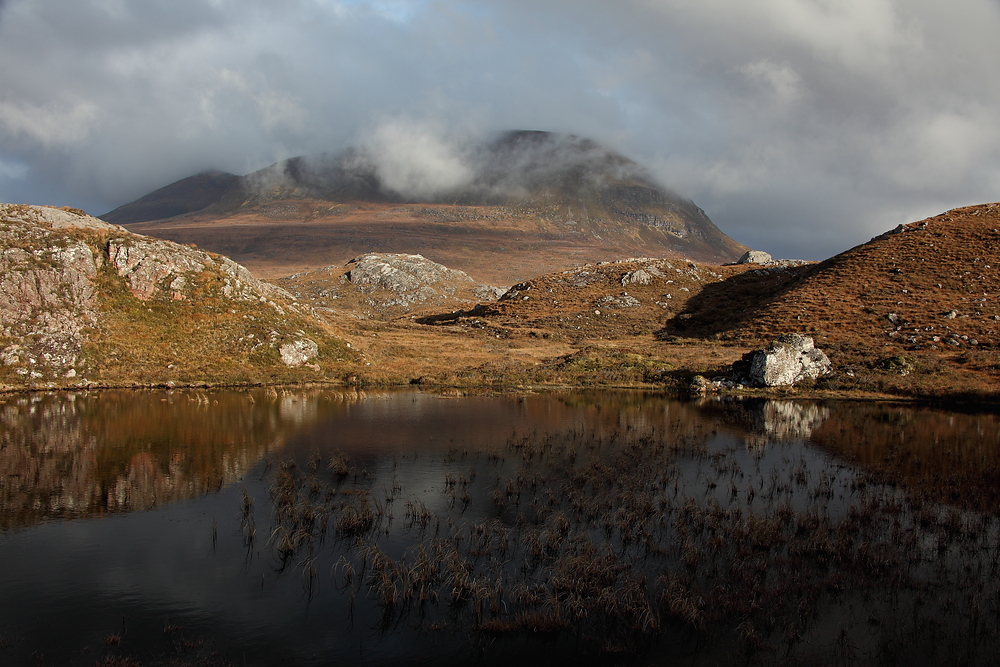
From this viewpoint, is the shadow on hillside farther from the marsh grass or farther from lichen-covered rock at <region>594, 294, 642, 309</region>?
the marsh grass

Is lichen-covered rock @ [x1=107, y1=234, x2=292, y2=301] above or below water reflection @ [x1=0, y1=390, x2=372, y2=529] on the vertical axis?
above

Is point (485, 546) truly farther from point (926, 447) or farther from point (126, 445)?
point (926, 447)

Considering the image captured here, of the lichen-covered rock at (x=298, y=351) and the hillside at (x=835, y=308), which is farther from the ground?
the hillside at (x=835, y=308)

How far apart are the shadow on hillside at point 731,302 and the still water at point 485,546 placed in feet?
153

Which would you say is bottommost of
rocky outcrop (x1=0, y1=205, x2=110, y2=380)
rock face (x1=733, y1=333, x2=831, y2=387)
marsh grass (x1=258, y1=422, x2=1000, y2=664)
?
marsh grass (x1=258, y1=422, x2=1000, y2=664)

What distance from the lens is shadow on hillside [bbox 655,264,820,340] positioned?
72125 mm

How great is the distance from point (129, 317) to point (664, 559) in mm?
42544

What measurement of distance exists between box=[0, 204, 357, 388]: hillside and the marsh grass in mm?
25782

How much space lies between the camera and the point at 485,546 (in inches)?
546

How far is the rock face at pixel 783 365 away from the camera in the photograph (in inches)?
1725

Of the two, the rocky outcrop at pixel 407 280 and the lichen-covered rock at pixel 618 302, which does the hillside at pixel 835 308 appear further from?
the rocky outcrop at pixel 407 280

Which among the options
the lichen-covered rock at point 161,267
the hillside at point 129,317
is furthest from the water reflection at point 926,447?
the lichen-covered rock at point 161,267

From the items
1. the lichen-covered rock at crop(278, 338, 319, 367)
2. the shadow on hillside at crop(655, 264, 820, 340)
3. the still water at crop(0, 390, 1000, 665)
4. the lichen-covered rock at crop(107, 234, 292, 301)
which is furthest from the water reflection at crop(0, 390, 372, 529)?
the shadow on hillside at crop(655, 264, 820, 340)

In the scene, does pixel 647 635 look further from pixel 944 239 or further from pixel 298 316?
pixel 944 239
